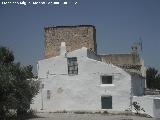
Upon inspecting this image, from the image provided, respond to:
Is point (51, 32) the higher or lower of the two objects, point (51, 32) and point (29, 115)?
the higher

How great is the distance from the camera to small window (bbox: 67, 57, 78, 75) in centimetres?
4269

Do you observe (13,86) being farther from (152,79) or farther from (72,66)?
(152,79)

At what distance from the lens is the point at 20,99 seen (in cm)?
3331

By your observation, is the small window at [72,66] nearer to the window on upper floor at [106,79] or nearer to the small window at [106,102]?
the window on upper floor at [106,79]

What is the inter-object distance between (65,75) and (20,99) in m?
10.2

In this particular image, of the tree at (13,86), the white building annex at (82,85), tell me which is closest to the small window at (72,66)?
the white building annex at (82,85)

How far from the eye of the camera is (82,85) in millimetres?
42094

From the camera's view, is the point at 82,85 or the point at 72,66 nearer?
the point at 82,85

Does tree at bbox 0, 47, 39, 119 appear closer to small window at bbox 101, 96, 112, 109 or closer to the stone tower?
small window at bbox 101, 96, 112, 109

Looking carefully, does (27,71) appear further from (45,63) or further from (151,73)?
(151,73)

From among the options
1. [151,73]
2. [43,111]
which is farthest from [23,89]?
[151,73]

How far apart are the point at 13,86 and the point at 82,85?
13.0 metres

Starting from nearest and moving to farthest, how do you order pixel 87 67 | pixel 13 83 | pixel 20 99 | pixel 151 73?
pixel 13 83 → pixel 20 99 → pixel 87 67 → pixel 151 73

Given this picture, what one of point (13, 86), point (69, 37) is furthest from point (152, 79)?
point (13, 86)
